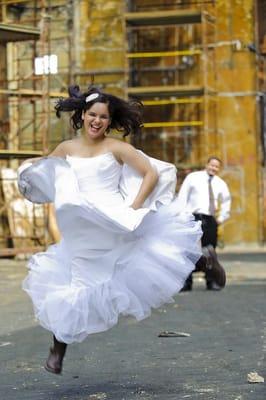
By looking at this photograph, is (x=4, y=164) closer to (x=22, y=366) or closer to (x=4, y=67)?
(x=4, y=67)

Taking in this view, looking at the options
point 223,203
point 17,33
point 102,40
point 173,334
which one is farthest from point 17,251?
point 173,334

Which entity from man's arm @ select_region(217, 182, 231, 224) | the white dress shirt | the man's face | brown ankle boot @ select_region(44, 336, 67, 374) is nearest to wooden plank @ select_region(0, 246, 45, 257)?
man's arm @ select_region(217, 182, 231, 224)

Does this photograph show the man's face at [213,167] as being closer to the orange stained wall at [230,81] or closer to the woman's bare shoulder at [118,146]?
the woman's bare shoulder at [118,146]

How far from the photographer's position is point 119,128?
704 centimetres

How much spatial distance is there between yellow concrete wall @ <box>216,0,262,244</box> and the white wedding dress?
Result: 713 inches

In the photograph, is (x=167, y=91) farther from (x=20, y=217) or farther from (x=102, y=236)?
(x=102, y=236)

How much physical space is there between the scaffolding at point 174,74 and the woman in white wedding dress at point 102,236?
17752 mm

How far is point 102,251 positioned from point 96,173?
530 mm

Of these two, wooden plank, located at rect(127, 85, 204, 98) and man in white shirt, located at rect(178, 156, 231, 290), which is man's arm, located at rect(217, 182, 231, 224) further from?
wooden plank, located at rect(127, 85, 204, 98)

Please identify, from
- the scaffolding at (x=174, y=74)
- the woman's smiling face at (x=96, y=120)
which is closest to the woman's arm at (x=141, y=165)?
the woman's smiling face at (x=96, y=120)

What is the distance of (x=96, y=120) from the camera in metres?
6.79

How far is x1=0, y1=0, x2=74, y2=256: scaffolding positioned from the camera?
909 inches

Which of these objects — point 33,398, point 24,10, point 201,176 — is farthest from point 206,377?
point 24,10

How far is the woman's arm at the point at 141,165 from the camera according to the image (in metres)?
6.70
